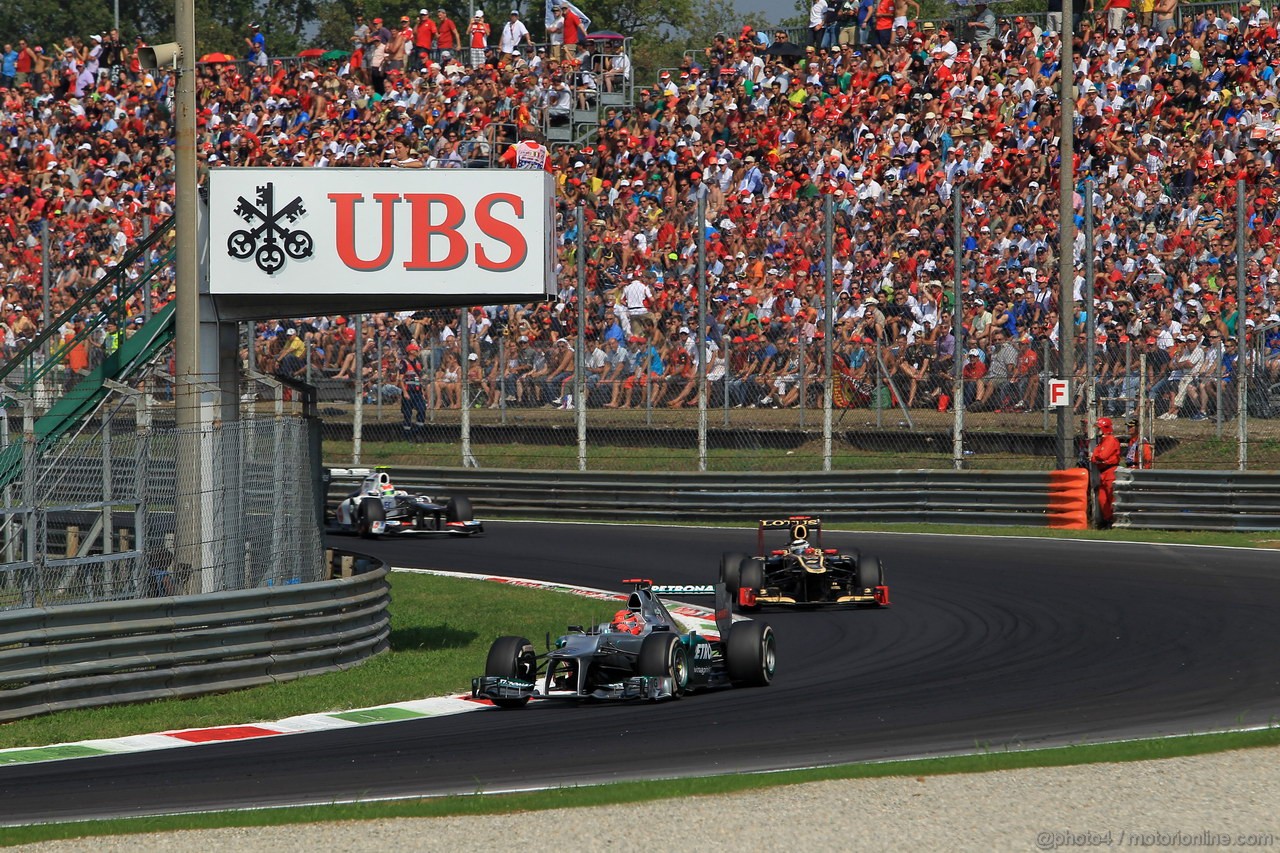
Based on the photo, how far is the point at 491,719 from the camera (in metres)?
11.3

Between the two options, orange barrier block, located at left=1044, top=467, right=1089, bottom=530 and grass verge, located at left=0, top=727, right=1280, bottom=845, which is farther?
orange barrier block, located at left=1044, top=467, right=1089, bottom=530

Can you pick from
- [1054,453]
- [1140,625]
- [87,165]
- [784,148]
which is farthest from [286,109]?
[1140,625]

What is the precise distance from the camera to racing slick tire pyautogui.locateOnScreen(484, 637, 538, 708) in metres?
11.6

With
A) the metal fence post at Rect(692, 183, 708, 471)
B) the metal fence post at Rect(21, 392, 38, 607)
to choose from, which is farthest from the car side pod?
the metal fence post at Rect(692, 183, 708, 471)

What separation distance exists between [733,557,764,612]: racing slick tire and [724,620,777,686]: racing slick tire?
4.12 meters

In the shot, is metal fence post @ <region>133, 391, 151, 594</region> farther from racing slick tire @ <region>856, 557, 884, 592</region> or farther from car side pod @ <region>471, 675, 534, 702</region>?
racing slick tire @ <region>856, 557, 884, 592</region>

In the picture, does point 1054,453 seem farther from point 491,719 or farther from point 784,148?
point 491,719

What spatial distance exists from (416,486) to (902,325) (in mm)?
7376

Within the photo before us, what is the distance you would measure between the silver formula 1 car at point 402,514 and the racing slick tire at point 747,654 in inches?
440

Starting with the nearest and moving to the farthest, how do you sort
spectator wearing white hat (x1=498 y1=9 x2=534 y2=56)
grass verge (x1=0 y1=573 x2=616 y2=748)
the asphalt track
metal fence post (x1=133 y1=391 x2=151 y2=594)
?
the asphalt track < grass verge (x1=0 y1=573 x2=616 y2=748) < metal fence post (x1=133 y1=391 x2=151 y2=594) < spectator wearing white hat (x1=498 y1=9 x2=534 y2=56)

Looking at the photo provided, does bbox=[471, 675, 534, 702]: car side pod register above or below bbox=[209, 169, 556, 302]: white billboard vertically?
below

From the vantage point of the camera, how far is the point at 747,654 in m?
11.9

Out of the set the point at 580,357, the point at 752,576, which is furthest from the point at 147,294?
the point at 752,576

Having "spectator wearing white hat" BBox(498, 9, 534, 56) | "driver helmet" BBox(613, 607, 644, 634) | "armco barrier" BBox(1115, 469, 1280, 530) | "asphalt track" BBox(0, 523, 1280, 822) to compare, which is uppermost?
"spectator wearing white hat" BBox(498, 9, 534, 56)
